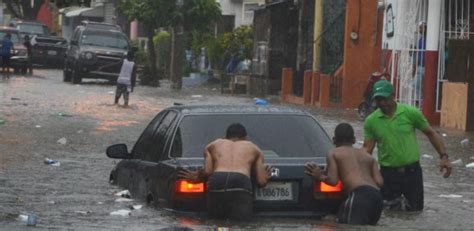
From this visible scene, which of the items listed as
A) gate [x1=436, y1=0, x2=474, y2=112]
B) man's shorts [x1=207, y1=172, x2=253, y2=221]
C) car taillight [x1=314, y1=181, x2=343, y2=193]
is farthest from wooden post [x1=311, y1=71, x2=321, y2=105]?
man's shorts [x1=207, y1=172, x2=253, y2=221]

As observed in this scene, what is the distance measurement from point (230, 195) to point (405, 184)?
112 inches

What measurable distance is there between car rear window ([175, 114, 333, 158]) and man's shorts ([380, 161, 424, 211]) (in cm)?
123

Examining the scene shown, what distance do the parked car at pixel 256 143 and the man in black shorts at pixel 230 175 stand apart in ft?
0.65

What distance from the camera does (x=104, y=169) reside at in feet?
59.2

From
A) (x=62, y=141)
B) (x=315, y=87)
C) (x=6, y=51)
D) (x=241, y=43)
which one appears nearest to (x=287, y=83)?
(x=315, y=87)

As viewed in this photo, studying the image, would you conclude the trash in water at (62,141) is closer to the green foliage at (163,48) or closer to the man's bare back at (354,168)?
the man's bare back at (354,168)

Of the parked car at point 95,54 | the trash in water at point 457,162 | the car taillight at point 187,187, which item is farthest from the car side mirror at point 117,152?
the parked car at point 95,54

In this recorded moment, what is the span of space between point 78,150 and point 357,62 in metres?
15.5

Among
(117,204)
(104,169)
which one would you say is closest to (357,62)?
(104,169)

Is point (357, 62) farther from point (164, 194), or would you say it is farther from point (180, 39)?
point (164, 194)

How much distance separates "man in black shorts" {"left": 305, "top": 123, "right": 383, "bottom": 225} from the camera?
1073 centimetres

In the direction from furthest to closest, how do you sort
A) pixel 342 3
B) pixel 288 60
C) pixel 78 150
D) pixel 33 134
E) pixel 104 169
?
pixel 288 60 → pixel 342 3 → pixel 33 134 → pixel 78 150 → pixel 104 169

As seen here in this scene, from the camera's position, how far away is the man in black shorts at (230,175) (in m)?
10.7

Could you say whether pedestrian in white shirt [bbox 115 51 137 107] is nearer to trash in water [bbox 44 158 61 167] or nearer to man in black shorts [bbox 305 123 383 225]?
trash in water [bbox 44 158 61 167]
